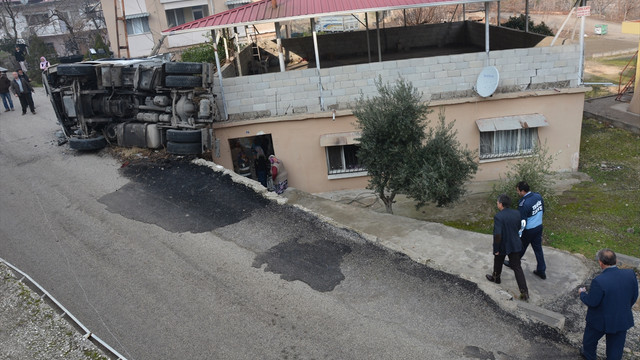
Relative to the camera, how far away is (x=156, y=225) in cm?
878

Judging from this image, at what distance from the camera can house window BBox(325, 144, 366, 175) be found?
13102mm

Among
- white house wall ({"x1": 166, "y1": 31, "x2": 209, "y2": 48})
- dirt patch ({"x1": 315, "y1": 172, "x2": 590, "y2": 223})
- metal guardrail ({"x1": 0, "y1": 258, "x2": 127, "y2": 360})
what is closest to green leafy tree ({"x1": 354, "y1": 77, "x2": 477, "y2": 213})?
dirt patch ({"x1": 315, "y1": 172, "x2": 590, "y2": 223})

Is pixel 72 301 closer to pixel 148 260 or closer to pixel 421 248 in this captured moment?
pixel 148 260

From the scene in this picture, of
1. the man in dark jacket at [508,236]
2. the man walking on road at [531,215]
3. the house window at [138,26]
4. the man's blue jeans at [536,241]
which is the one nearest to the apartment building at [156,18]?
the house window at [138,26]

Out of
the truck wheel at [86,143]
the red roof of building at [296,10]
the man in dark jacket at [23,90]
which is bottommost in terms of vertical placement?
the truck wheel at [86,143]

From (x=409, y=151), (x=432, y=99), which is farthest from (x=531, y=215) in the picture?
(x=432, y=99)

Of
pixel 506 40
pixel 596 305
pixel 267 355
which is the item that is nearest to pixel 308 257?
pixel 267 355

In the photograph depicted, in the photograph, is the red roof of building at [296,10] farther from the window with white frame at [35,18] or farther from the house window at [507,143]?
the window with white frame at [35,18]

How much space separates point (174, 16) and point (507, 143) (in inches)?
869

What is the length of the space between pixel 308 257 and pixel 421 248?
7.13 feet

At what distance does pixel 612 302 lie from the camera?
5320mm

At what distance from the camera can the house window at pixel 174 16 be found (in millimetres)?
28766

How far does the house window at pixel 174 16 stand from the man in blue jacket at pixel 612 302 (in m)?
27.7

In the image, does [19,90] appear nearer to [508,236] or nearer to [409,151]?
[409,151]
